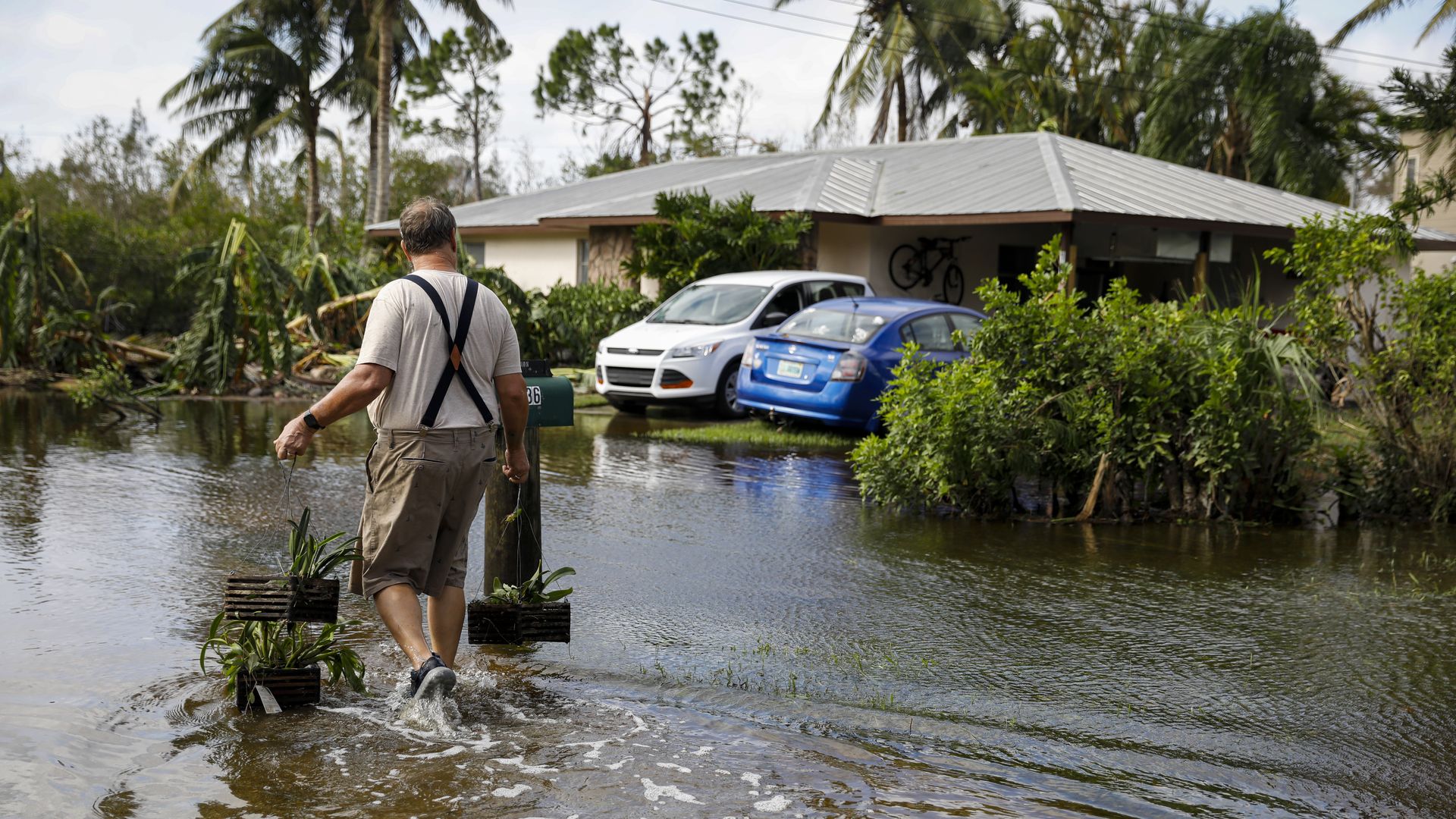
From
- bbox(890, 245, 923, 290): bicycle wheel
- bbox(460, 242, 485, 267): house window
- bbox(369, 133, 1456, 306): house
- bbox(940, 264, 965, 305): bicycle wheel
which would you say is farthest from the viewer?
bbox(460, 242, 485, 267): house window

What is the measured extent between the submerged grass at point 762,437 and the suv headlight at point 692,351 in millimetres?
1013

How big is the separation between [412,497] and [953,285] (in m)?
19.1

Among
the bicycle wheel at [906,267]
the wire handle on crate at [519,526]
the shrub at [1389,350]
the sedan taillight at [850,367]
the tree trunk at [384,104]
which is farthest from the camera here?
the tree trunk at [384,104]

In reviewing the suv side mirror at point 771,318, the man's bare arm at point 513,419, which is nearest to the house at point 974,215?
the suv side mirror at point 771,318

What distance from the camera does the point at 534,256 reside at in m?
27.0

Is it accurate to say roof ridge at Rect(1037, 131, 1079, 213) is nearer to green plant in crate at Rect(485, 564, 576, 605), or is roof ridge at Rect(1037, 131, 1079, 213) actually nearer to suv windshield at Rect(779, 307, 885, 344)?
suv windshield at Rect(779, 307, 885, 344)

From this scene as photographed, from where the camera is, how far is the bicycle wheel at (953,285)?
22.6 metres

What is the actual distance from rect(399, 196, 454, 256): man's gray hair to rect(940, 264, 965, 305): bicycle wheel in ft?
60.5

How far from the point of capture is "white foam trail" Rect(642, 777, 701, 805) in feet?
13.0

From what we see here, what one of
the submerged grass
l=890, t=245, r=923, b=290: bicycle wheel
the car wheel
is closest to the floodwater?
the submerged grass

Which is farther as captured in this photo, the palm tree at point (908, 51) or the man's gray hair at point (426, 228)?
the palm tree at point (908, 51)

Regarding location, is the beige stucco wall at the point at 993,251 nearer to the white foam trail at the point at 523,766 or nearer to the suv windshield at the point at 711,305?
the suv windshield at the point at 711,305

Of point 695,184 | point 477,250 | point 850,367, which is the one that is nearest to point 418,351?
point 850,367

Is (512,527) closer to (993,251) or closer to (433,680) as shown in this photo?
(433,680)
